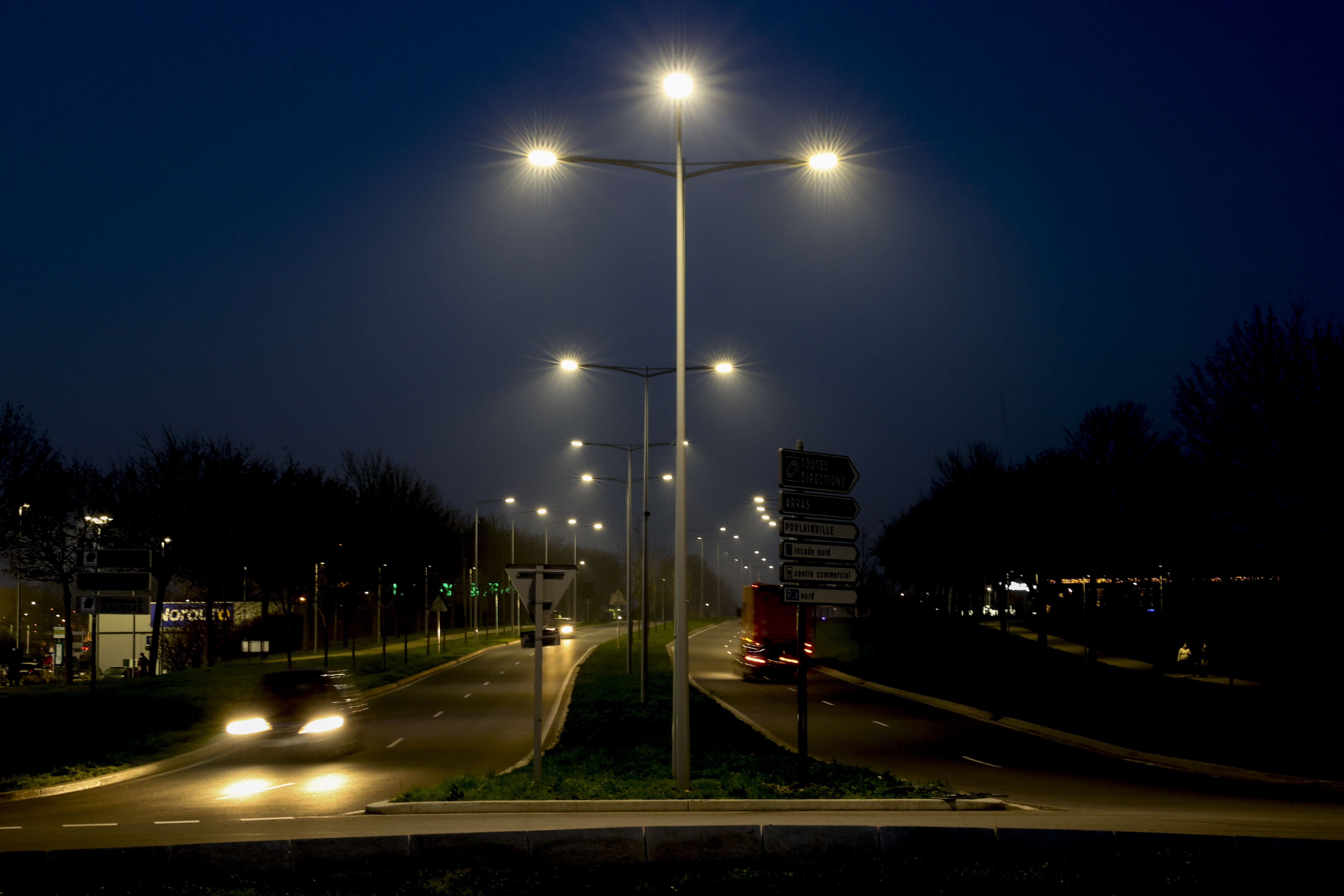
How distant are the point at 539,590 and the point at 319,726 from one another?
7598 millimetres

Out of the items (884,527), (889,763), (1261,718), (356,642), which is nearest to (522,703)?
(889,763)

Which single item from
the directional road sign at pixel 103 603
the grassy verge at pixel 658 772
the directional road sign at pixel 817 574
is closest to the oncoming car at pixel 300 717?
the grassy verge at pixel 658 772

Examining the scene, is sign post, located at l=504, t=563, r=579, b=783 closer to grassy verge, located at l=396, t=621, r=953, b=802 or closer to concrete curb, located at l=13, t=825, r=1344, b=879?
grassy verge, located at l=396, t=621, r=953, b=802

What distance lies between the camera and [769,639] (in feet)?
142

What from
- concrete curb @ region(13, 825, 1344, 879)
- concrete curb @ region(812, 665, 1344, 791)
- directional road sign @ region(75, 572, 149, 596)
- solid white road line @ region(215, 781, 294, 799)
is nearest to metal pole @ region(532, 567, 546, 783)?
solid white road line @ region(215, 781, 294, 799)

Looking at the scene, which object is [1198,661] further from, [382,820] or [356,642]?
[356,642]

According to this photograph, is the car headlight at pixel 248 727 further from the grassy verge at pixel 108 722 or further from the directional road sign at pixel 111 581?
the directional road sign at pixel 111 581

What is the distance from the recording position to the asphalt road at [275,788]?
11.3 meters

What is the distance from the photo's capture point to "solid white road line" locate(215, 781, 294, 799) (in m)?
15.4

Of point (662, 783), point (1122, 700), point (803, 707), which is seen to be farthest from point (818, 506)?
point (1122, 700)

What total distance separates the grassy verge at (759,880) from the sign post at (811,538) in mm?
5282

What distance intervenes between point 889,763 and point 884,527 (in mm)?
73050

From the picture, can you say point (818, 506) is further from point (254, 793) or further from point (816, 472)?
point (254, 793)

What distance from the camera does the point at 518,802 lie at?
41.1ft
